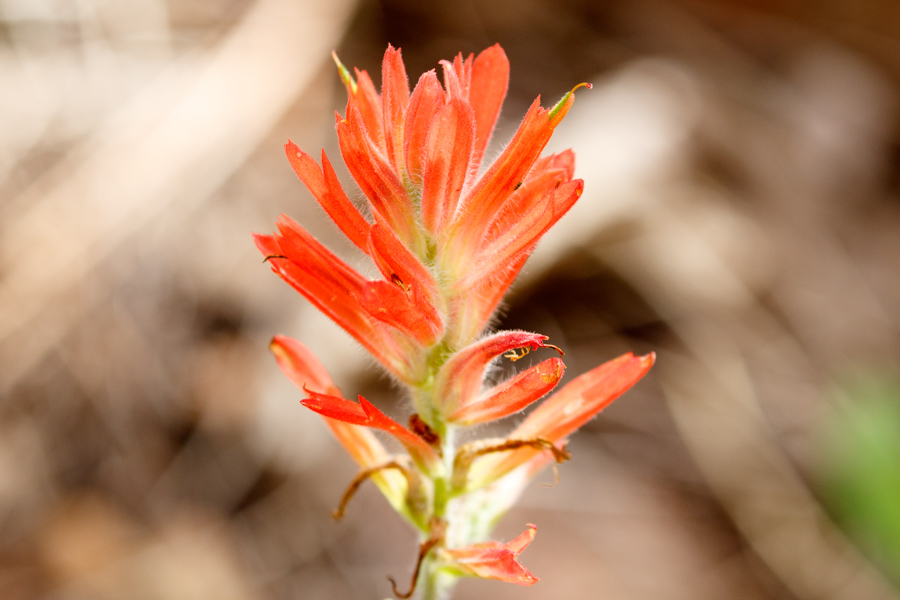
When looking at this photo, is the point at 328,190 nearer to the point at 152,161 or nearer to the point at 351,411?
the point at 351,411

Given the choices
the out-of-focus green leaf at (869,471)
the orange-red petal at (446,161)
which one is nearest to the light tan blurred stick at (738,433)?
the out-of-focus green leaf at (869,471)

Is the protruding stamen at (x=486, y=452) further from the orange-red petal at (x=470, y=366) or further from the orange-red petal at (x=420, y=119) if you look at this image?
the orange-red petal at (x=420, y=119)

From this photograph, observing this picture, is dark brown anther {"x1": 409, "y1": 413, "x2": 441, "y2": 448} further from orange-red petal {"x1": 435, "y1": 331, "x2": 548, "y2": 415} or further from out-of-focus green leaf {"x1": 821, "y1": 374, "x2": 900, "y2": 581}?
out-of-focus green leaf {"x1": 821, "y1": 374, "x2": 900, "y2": 581}

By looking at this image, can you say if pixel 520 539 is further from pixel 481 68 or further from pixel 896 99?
pixel 896 99

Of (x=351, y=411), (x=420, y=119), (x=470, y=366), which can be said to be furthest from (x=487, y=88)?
(x=351, y=411)

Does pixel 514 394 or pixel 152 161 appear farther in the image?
pixel 152 161
